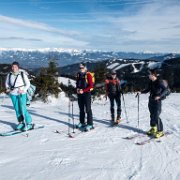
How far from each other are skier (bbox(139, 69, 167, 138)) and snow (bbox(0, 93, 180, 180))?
14.2 inches

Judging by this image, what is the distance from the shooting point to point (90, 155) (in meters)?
8.62

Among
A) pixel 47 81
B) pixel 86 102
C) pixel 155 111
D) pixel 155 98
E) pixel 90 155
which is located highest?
pixel 155 98

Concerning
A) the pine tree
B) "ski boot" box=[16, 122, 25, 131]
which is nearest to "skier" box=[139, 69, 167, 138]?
"ski boot" box=[16, 122, 25, 131]

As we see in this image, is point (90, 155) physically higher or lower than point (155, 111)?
lower

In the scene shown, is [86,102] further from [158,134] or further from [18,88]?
[158,134]

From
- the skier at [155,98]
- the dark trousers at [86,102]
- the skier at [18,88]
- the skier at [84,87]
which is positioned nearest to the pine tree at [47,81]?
the skier at [18,88]

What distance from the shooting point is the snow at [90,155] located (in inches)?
286

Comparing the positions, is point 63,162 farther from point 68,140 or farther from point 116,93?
point 116,93

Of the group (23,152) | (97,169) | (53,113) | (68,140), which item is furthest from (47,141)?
(53,113)

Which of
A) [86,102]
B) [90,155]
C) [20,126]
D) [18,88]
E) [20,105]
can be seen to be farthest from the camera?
[20,126]

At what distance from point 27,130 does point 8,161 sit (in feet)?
11.3

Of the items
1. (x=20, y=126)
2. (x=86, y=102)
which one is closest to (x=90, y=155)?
(x=86, y=102)

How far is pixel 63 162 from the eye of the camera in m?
8.05

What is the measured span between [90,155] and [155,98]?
2.64 meters
